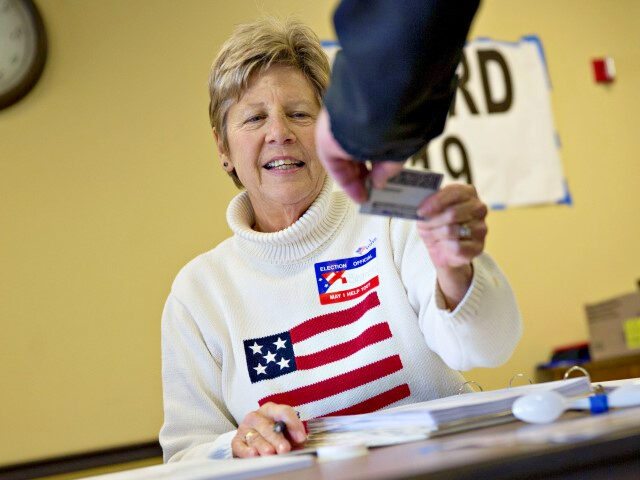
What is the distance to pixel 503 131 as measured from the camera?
3926 millimetres

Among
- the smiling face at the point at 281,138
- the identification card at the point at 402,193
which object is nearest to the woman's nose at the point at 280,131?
the smiling face at the point at 281,138

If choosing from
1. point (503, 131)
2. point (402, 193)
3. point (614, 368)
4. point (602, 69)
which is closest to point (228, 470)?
point (402, 193)

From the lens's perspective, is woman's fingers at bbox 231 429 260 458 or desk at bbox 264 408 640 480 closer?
desk at bbox 264 408 640 480

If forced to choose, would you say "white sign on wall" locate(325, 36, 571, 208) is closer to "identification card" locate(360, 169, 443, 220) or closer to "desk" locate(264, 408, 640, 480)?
"identification card" locate(360, 169, 443, 220)

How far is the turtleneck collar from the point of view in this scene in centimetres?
178

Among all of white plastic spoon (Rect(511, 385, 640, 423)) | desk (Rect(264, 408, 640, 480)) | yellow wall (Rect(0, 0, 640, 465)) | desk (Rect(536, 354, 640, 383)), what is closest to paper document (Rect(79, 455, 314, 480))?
desk (Rect(264, 408, 640, 480))

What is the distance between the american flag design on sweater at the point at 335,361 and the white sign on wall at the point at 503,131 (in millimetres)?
2112

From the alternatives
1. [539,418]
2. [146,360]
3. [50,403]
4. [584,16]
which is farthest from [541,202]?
[539,418]

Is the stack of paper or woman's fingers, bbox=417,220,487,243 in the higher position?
woman's fingers, bbox=417,220,487,243

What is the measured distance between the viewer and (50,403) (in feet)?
9.73

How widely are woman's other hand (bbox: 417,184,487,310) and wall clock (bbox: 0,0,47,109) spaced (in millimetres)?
2225

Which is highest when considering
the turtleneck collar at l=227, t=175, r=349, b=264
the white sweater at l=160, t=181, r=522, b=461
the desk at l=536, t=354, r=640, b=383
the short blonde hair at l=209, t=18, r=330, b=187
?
the short blonde hair at l=209, t=18, r=330, b=187

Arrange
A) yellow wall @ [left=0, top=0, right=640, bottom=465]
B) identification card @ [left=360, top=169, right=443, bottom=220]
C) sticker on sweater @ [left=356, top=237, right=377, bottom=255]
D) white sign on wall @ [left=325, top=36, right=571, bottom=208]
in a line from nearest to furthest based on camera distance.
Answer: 1. identification card @ [left=360, top=169, right=443, bottom=220]
2. sticker on sweater @ [left=356, top=237, right=377, bottom=255]
3. yellow wall @ [left=0, top=0, right=640, bottom=465]
4. white sign on wall @ [left=325, top=36, right=571, bottom=208]

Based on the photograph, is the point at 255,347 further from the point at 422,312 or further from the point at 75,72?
the point at 75,72
